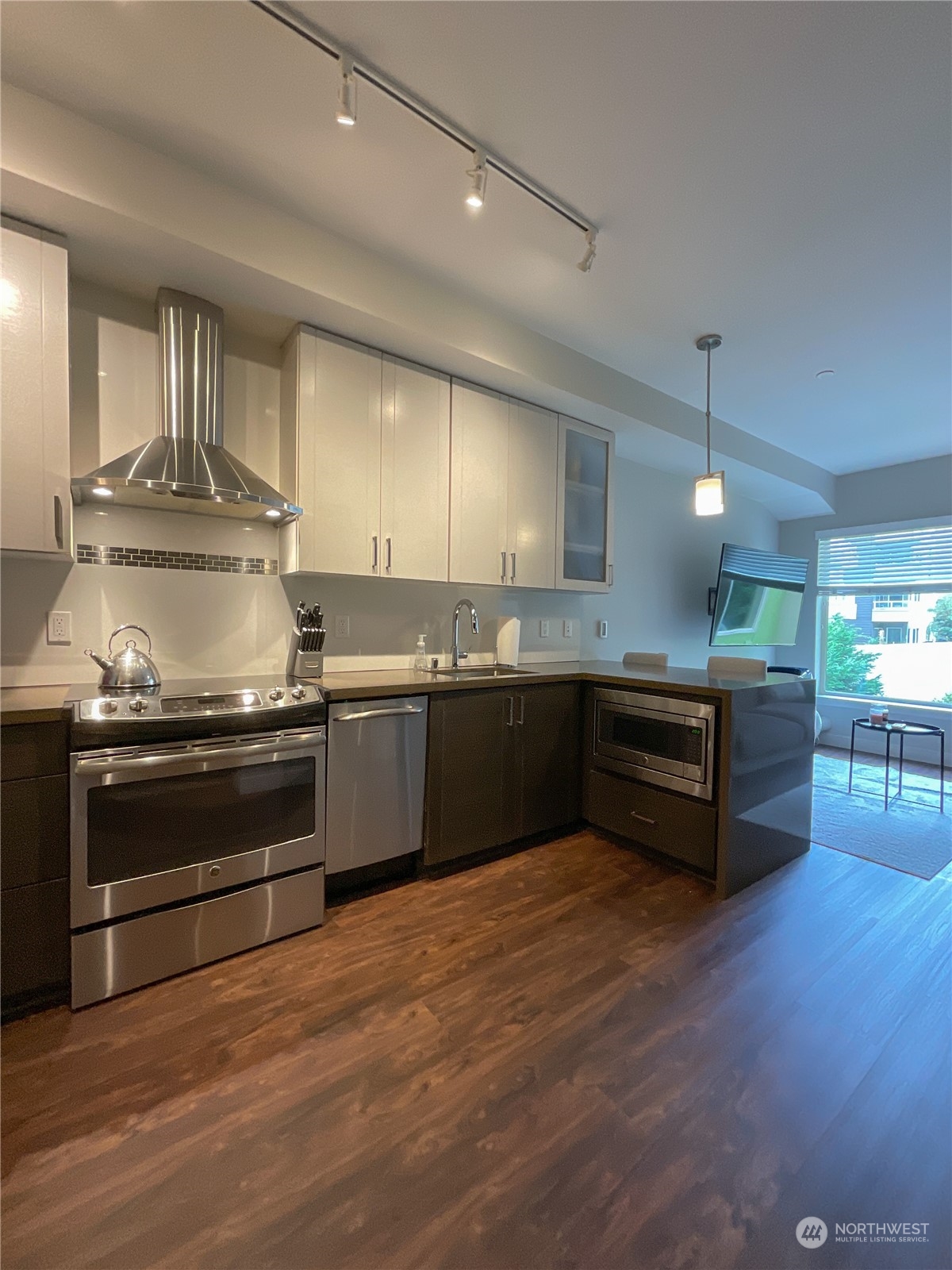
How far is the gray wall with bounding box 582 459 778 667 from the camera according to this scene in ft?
13.6

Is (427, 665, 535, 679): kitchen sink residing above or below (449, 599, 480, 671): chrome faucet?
below

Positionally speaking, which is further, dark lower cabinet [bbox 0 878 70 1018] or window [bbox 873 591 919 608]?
window [bbox 873 591 919 608]

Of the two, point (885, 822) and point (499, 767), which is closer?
point (499, 767)

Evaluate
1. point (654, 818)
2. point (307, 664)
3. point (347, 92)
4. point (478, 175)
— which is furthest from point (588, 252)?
point (654, 818)

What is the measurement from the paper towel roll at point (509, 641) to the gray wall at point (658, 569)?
0.92 m

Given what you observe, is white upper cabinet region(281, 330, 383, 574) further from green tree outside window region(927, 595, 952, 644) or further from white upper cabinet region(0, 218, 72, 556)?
green tree outside window region(927, 595, 952, 644)

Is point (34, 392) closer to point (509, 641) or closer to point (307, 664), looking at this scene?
point (307, 664)

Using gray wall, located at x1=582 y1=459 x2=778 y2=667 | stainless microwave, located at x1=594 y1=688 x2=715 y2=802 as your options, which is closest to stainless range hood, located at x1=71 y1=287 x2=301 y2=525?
stainless microwave, located at x1=594 y1=688 x2=715 y2=802

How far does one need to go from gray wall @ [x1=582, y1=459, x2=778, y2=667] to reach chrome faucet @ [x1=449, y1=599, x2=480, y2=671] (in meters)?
1.16

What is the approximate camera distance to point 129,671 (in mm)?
1962

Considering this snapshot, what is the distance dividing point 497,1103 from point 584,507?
2956 millimetres

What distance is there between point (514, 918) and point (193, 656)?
177 centimetres

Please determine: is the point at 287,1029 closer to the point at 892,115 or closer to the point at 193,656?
the point at 193,656

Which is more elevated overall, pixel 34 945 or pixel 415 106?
pixel 415 106
